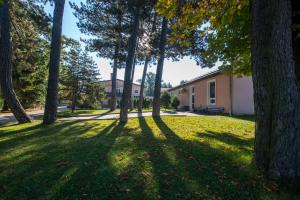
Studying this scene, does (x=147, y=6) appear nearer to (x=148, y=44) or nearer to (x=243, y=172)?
(x=148, y=44)

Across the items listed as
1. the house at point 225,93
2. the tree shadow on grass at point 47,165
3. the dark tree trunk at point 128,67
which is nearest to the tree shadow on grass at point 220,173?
the tree shadow on grass at point 47,165

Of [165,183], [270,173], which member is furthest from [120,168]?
[270,173]

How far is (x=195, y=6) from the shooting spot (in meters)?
6.98

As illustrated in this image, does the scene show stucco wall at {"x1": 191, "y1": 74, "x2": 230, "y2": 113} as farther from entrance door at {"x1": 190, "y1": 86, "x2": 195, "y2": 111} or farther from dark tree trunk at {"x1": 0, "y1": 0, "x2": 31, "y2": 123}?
dark tree trunk at {"x1": 0, "y1": 0, "x2": 31, "y2": 123}

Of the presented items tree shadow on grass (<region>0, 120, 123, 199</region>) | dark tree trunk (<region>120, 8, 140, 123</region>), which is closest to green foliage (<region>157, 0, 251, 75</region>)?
dark tree trunk (<region>120, 8, 140, 123</region>)

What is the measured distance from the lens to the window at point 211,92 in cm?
1825

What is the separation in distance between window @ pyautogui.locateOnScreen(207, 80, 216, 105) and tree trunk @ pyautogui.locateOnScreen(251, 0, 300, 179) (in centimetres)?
1490

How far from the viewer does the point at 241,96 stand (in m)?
15.7

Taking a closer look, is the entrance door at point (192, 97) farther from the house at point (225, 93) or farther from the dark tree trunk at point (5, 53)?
the dark tree trunk at point (5, 53)

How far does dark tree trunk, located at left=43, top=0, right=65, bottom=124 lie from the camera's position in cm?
1000

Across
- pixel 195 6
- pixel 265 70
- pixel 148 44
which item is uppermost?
pixel 148 44

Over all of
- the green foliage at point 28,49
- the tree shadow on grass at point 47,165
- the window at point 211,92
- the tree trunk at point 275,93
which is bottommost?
the tree shadow on grass at point 47,165

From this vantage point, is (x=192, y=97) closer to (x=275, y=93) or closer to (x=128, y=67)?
(x=128, y=67)

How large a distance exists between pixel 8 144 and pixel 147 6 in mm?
8993
